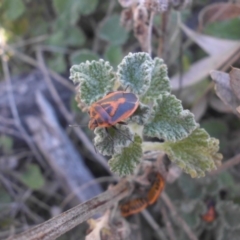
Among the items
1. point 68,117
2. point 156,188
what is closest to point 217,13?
point 68,117

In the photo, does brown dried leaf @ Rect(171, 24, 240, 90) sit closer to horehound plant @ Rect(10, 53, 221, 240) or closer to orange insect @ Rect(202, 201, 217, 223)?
orange insect @ Rect(202, 201, 217, 223)

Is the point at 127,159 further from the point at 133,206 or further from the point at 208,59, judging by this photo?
the point at 208,59

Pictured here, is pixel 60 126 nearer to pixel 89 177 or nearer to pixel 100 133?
pixel 89 177

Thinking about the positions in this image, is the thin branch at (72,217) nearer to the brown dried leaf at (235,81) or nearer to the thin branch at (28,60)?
the brown dried leaf at (235,81)

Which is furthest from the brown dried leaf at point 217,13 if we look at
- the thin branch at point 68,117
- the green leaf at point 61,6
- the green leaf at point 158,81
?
the green leaf at point 158,81

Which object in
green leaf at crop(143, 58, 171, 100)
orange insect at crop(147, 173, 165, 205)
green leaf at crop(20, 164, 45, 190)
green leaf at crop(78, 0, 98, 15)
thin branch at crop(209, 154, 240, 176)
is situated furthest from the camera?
green leaf at crop(78, 0, 98, 15)

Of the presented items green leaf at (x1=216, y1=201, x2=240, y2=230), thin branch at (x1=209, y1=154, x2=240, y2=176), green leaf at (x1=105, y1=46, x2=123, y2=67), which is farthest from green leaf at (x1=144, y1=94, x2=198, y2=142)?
green leaf at (x1=105, y1=46, x2=123, y2=67)

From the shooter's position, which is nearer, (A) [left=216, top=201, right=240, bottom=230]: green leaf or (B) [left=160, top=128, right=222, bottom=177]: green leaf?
(B) [left=160, top=128, right=222, bottom=177]: green leaf
